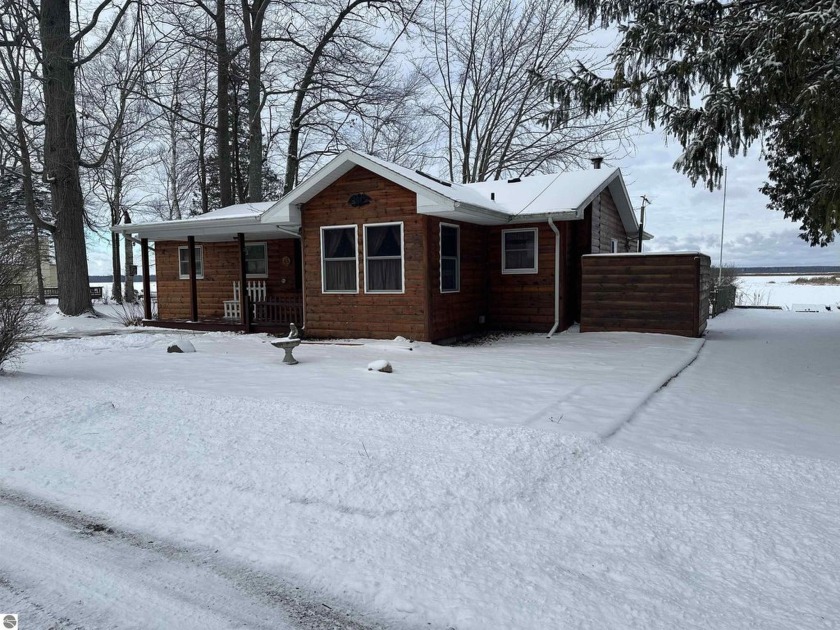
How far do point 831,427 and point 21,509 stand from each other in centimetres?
667

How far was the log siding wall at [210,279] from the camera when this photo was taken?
14875mm

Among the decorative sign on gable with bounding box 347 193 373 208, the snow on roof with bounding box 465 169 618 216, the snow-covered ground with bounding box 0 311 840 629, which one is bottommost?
the snow-covered ground with bounding box 0 311 840 629

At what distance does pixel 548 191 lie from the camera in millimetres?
13211

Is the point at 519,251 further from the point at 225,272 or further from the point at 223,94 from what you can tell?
the point at 223,94

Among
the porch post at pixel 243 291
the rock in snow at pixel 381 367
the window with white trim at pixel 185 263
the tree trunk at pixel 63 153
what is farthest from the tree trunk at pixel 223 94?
the rock in snow at pixel 381 367

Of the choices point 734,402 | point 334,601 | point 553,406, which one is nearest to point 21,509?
point 334,601

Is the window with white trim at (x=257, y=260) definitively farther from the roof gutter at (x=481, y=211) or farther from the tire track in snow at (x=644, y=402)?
the tire track in snow at (x=644, y=402)

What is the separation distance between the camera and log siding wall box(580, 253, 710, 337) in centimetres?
1114

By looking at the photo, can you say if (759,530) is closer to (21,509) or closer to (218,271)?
(21,509)

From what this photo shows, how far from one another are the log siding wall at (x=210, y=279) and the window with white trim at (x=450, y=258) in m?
5.28

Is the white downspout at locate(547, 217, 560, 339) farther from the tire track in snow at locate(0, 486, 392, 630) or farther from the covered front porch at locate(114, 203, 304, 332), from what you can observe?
the tire track in snow at locate(0, 486, 392, 630)

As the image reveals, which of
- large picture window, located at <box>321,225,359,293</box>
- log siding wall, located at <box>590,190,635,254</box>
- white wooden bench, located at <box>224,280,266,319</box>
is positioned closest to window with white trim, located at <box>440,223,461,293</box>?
large picture window, located at <box>321,225,359,293</box>

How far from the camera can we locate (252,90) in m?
20.1

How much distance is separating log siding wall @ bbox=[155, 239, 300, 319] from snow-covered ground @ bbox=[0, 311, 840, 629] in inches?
305
